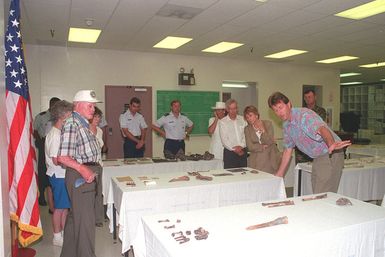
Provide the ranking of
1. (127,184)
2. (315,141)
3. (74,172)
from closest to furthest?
(74,172)
(315,141)
(127,184)

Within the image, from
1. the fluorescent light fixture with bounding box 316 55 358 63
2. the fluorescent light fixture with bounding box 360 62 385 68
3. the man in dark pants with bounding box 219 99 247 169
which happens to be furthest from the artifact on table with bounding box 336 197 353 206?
the fluorescent light fixture with bounding box 360 62 385 68

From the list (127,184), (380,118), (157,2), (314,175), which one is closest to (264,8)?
(157,2)

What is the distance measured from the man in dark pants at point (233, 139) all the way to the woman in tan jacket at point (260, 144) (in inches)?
15.7

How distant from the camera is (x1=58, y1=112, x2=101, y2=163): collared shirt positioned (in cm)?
246

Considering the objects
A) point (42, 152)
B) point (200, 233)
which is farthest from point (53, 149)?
point (42, 152)

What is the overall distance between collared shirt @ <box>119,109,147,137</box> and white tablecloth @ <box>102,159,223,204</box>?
1.21 meters

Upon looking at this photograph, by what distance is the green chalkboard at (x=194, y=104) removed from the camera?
22.9ft

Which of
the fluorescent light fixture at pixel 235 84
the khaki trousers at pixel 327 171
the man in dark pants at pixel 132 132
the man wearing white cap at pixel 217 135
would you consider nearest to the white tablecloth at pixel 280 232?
the khaki trousers at pixel 327 171

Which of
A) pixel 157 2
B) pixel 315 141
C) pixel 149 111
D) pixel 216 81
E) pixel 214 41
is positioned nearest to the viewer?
pixel 315 141

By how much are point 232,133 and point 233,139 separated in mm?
88

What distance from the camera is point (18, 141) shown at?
2486 mm

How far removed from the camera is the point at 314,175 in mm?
2826

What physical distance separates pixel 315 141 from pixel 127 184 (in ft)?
5.90

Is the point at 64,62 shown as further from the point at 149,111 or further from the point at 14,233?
the point at 14,233
